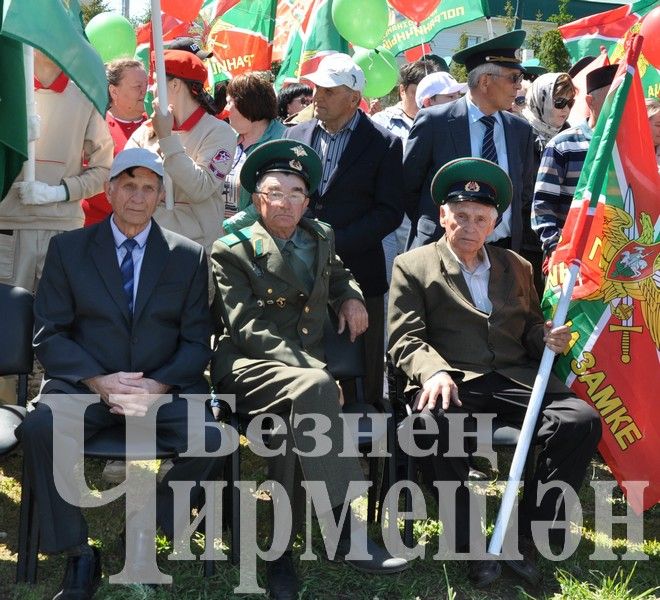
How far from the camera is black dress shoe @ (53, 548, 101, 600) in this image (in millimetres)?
3674

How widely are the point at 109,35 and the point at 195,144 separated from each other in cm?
403

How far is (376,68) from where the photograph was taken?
394 inches

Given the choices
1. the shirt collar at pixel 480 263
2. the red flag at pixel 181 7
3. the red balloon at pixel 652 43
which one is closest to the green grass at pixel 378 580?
the shirt collar at pixel 480 263

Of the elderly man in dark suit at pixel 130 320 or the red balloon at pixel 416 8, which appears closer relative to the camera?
the elderly man in dark suit at pixel 130 320

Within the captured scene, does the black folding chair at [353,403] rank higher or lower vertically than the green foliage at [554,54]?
lower

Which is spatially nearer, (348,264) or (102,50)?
(348,264)

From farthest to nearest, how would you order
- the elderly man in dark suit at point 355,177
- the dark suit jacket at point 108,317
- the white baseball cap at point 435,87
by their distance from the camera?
the white baseball cap at point 435,87
the elderly man in dark suit at point 355,177
the dark suit jacket at point 108,317

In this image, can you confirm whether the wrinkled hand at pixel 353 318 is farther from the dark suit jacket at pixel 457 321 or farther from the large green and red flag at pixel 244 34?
the large green and red flag at pixel 244 34

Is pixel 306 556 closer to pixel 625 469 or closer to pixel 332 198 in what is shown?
pixel 625 469

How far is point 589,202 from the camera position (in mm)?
4266

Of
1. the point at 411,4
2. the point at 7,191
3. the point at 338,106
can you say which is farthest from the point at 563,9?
the point at 7,191

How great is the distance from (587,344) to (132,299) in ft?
7.09

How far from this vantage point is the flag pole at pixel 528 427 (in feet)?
13.1

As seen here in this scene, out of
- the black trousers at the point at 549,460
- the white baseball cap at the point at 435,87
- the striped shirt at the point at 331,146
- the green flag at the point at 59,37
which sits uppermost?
the white baseball cap at the point at 435,87
